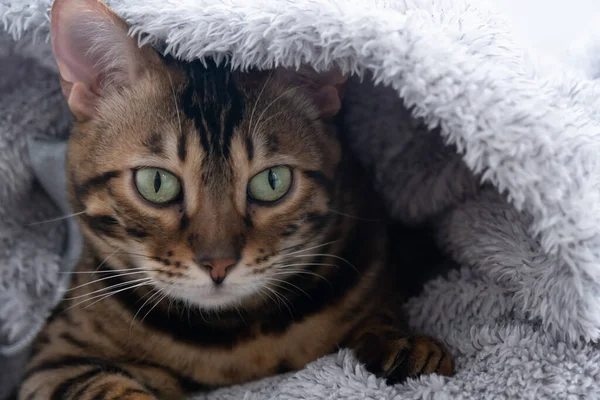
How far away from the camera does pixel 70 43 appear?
0.80 meters

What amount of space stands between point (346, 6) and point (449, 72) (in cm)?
15

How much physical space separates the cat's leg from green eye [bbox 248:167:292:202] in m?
0.24

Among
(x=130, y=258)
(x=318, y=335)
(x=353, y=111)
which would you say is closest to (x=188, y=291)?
(x=130, y=258)

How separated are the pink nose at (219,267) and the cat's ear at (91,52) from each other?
11.7 inches

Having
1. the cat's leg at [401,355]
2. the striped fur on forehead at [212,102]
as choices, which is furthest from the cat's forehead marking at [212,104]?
the cat's leg at [401,355]

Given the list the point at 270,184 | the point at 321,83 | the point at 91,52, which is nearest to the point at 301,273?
the point at 270,184

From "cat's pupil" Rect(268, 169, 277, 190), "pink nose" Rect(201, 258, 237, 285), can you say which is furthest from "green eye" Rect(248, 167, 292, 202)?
"pink nose" Rect(201, 258, 237, 285)

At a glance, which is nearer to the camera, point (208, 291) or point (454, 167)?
point (208, 291)

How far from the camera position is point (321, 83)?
0.88m

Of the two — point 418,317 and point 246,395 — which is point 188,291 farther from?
point 418,317

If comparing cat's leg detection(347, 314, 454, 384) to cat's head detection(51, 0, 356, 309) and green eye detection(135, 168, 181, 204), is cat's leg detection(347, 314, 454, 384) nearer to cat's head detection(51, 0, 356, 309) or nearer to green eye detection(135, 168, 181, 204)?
cat's head detection(51, 0, 356, 309)

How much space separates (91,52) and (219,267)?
0.36m

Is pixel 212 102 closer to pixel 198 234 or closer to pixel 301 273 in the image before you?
pixel 198 234

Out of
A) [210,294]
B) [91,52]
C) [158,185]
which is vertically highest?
[91,52]
